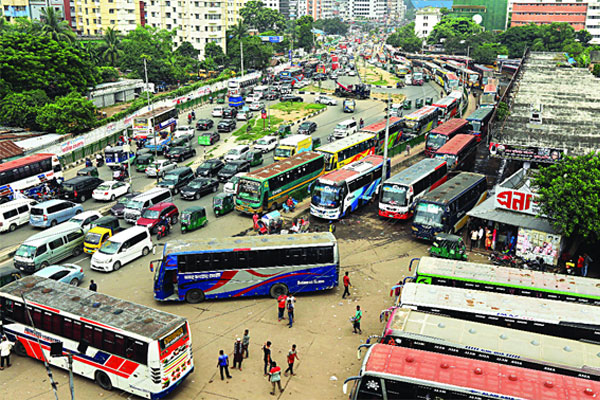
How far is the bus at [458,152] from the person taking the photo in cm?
4241

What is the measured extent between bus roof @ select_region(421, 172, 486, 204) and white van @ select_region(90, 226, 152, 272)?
15.5 m

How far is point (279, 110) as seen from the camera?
239 ft

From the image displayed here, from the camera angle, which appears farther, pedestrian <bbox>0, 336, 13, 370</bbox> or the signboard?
the signboard

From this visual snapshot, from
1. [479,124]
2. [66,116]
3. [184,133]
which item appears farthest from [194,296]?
[479,124]

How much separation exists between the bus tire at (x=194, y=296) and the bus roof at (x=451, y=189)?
1395 centimetres

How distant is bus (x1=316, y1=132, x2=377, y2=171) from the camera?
4128 cm

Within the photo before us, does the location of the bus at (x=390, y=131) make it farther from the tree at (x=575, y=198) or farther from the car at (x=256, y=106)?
the car at (x=256, y=106)

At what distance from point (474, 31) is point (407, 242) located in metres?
156

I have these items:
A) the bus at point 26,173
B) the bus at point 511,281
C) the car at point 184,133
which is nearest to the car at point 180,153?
the car at point 184,133

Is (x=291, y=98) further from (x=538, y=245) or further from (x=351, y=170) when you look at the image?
(x=538, y=245)

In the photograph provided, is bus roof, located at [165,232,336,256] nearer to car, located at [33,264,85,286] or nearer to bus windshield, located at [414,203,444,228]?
car, located at [33,264,85,286]

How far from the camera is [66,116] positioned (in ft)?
174

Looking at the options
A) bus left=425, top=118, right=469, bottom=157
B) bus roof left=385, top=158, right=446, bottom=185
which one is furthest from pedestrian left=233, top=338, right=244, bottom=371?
bus left=425, top=118, right=469, bottom=157

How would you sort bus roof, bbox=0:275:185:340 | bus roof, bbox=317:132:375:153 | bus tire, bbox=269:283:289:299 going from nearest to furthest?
bus roof, bbox=0:275:185:340 < bus tire, bbox=269:283:289:299 < bus roof, bbox=317:132:375:153
